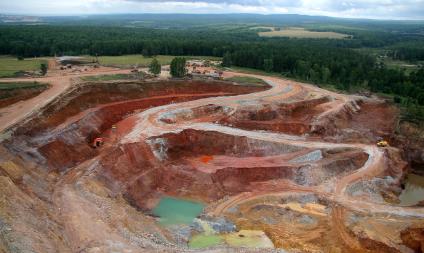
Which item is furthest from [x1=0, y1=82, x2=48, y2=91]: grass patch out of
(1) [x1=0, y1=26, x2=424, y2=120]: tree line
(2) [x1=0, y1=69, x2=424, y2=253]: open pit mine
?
(1) [x1=0, y1=26, x2=424, y2=120]: tree line

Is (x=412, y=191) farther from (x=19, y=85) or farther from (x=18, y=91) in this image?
(x=19, y=85)

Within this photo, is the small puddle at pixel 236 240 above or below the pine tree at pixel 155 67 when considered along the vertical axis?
below

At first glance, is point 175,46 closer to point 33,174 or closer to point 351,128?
point 351,128

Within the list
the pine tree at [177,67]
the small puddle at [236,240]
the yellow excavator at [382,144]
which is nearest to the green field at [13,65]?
the pine tree at [177,67]

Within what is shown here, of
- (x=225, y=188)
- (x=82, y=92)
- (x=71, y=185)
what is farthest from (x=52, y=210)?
(x=82, y=92)

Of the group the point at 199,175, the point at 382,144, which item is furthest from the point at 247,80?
the point at 199,175

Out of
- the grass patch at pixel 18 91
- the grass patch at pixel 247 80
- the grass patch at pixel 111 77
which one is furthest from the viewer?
the grass patch at pixel 247 80

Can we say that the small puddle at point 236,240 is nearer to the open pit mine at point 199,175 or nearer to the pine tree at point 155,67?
the open pit mine at point 199,175

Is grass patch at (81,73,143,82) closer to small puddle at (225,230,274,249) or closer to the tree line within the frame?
the tree line
